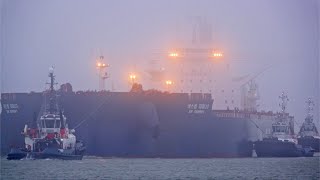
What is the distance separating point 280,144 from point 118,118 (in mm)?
10783

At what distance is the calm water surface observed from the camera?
159ft

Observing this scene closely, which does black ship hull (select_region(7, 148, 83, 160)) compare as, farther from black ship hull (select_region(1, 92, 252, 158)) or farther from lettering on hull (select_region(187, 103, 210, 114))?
lettering on hull (select_region(187, 103, 210, 114))

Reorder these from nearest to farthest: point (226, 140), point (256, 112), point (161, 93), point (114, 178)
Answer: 1. point (114, 178)
2. point (161, 93)
3. point (226, 140)
4. point (256, 112)

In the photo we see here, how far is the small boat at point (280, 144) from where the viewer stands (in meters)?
70.6

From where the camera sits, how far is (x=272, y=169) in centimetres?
5538

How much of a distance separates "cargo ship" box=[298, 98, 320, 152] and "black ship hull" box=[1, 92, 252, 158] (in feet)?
38.6

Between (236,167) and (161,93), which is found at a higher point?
(161,93)

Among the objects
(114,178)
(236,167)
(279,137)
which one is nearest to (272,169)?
(236,167)

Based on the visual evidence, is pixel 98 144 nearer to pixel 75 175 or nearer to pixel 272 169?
pixel 272 169

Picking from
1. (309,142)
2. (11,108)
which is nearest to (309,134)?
(309,142)

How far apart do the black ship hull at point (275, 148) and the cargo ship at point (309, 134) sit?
5.16 meters

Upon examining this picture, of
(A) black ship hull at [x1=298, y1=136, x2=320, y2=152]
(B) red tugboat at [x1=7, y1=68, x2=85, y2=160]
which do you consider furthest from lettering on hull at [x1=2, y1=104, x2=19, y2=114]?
(A) black ship hull at [x1=298, y1=136, x2=320, y2=152]

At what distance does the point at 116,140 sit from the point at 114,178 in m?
19.1

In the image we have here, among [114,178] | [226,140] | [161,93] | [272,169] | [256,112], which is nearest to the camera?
[114,178]
